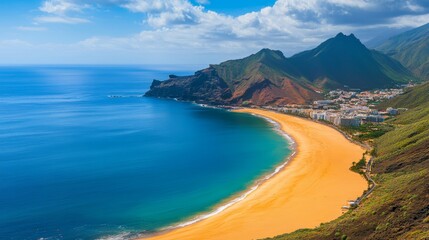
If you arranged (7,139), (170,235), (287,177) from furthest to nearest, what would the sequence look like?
(7,139) < (287,177) < (170,235)

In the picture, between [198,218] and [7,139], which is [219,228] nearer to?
[198,218]

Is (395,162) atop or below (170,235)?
atop

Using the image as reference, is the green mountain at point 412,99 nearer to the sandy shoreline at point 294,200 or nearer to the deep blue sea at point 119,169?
the deep blue sea at point 119,169

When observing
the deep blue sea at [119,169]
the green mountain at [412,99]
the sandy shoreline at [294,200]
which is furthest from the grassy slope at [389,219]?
the green mountain at [412,99]

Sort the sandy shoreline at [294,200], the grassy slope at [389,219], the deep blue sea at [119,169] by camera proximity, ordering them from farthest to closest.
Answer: the deep blue sea at [119,169] < the sandy shoreline at [294,200] < the grassy slope at [389,219]

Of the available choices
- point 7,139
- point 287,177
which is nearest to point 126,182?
point 287,177

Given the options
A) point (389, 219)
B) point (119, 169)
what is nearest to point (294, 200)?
point (389, 219)

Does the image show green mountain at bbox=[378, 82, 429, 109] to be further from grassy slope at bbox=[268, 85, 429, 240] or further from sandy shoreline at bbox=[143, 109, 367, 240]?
grassy slope at bbox=[268, 85, 429, 240]
